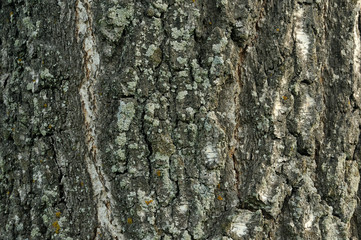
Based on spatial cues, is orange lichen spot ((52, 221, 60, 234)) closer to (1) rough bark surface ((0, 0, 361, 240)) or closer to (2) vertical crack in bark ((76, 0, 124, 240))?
(1) rough bark surface ((0, 0, 361, 240))

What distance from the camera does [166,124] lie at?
130cm

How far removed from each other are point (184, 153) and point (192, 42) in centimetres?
35

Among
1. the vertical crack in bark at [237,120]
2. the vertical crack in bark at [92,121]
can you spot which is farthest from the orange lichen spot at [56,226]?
the vertical crack in bark at [237,120]

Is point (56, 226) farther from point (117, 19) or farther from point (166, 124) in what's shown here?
point (117, 19)

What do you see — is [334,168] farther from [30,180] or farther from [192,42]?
[30,180]

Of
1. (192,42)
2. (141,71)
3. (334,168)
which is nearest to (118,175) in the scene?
(141,71)

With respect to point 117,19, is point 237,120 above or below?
below

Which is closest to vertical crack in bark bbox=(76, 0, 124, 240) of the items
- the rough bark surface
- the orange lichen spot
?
the rough bark surface

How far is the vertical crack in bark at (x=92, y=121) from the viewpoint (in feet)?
4.24

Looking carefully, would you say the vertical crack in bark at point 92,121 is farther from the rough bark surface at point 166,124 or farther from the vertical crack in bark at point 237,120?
the vertical crack in bark at point 237,120

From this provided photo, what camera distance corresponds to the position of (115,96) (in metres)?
1.30

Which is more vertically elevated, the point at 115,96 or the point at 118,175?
the point at 115,96

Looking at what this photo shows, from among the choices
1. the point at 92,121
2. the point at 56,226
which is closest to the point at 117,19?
the point at 92,121

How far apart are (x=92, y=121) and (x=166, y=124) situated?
0.23 meters
